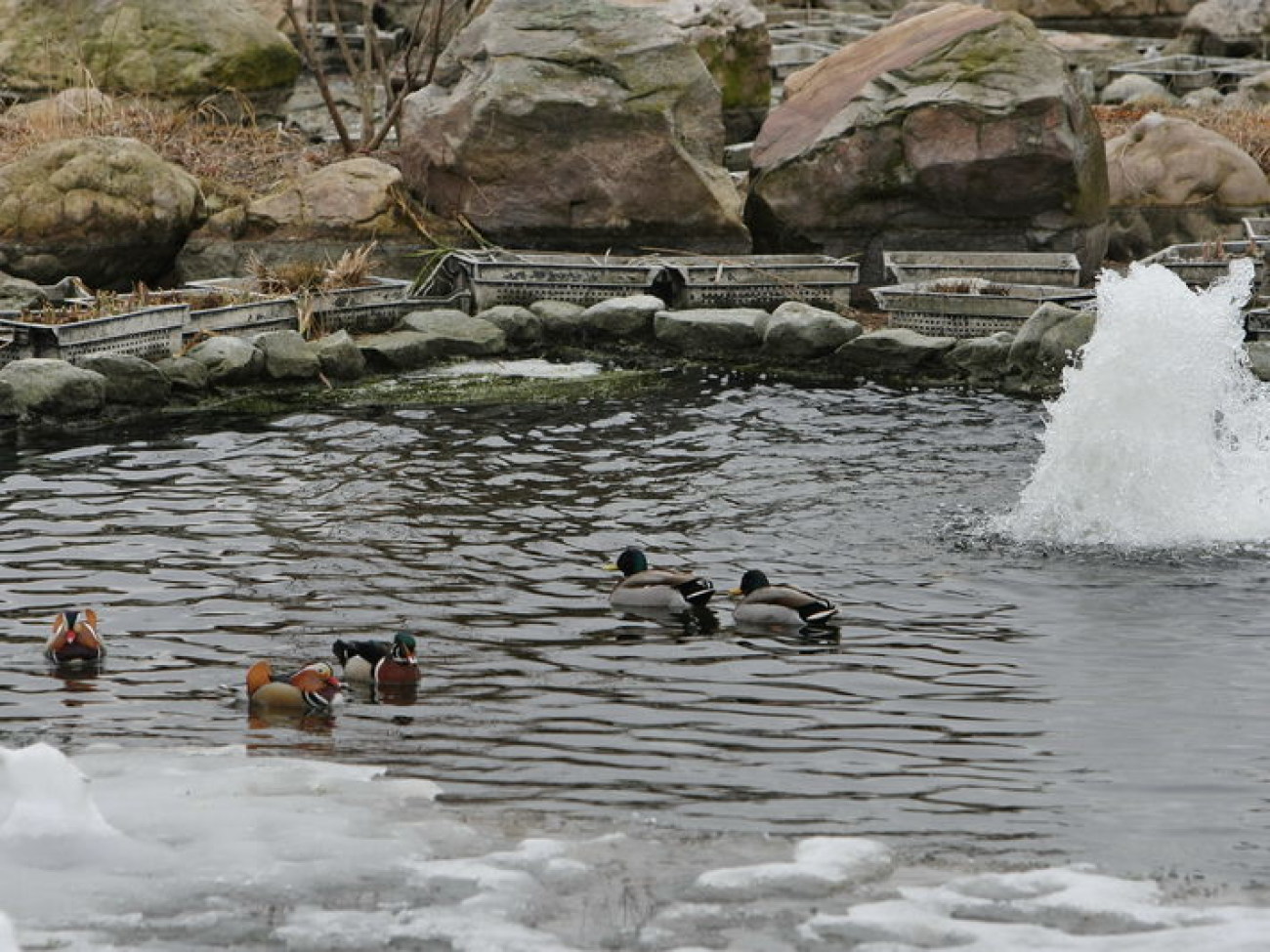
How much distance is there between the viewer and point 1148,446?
13133 mm

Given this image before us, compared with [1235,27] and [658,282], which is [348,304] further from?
[1235,27]

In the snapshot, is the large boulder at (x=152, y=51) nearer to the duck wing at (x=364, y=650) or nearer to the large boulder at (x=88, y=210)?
the large boulder at (x=88, y=210)

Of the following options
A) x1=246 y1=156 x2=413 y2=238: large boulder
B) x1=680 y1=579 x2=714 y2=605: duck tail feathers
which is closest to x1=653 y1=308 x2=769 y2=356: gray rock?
x1=246 y1=156 x2=413 y2=238: large boulder

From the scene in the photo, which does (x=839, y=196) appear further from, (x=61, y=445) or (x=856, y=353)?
(x=61, y=445)

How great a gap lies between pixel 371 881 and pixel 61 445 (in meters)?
8.70

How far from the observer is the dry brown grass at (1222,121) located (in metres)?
24.0

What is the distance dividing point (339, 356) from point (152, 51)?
8378mm

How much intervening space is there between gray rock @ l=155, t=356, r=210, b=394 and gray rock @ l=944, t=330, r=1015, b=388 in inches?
257

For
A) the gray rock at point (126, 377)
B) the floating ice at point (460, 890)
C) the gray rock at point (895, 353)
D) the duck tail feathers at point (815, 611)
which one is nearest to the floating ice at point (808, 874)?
the floating ice at point (460, 890)

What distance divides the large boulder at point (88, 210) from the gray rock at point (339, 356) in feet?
9.35

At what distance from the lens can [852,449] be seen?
14805 mm

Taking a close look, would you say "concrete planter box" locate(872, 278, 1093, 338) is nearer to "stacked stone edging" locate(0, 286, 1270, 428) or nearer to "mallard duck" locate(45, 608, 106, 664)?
"stacked stone edging" locate(0, 286, 1270, 428)

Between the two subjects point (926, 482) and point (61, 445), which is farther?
point (61, 445)

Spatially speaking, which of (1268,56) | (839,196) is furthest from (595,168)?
(1268,56)
